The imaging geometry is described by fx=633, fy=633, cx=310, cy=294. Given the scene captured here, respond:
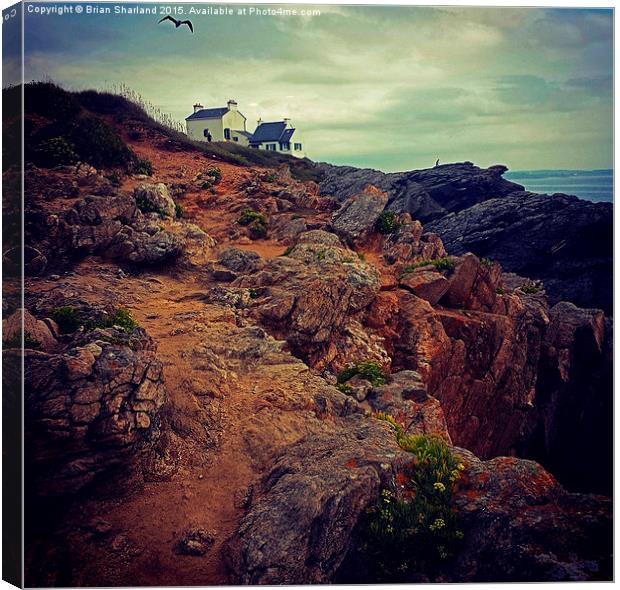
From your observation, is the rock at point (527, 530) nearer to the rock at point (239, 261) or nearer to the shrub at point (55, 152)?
the rock at point (239, 261)

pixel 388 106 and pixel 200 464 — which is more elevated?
pixel 388 106

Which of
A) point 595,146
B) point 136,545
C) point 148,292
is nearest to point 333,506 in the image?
point 136,545

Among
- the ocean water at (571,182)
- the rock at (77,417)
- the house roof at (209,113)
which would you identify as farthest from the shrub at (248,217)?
the rock at (77,417)

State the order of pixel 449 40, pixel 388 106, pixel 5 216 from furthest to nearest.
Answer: pixel 388 106 < pixel 449 40 < pixel 5 216

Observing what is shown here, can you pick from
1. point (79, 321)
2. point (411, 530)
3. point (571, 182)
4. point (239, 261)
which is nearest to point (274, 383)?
point (239, 261)

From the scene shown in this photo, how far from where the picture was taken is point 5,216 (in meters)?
10.4

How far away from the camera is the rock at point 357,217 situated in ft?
A: 53.2

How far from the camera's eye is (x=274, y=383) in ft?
38.7

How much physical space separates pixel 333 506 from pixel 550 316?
27.6 feet

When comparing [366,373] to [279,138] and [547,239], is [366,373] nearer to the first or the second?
[279,138]

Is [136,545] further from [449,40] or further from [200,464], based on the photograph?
[449,40]

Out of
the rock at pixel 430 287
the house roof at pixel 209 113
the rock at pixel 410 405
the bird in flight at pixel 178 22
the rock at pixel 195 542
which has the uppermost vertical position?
the bird in flight at pixel 178 22

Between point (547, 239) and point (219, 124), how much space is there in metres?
7.80

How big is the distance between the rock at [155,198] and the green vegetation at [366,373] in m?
5.13
